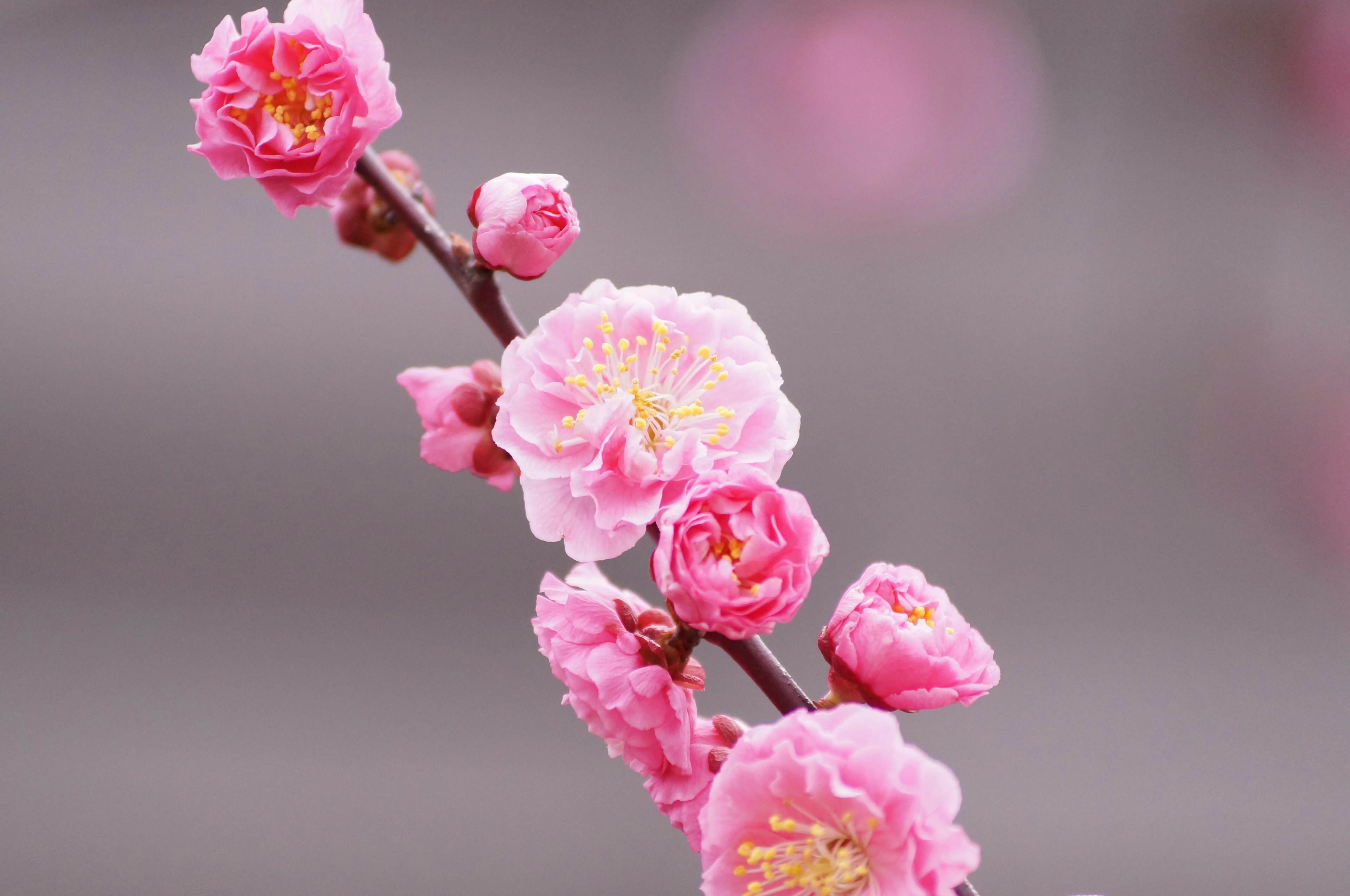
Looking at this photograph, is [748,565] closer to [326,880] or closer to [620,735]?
[620,735]

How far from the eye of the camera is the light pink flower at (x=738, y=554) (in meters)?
0.33

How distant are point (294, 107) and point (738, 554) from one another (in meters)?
0.28

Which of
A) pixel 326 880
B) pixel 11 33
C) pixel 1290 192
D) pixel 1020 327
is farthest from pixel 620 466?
pixel 1290 192

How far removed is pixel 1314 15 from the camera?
1.56 meters

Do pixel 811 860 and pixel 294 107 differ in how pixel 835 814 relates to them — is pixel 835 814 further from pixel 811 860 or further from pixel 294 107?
pixel 294 107

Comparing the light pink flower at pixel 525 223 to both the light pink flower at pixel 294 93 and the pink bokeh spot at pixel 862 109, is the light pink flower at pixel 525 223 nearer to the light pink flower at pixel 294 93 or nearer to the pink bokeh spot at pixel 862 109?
the light pink flower at pixel 294 93

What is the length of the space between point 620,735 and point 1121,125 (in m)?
1.73

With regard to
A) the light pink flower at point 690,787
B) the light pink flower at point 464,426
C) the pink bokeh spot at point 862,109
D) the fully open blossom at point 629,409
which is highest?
the pink bokeh spot at point 862,109

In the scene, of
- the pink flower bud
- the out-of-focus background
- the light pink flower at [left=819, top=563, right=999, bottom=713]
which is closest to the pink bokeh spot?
the out-of-focus background

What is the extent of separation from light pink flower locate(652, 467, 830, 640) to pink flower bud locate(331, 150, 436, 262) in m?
0.26

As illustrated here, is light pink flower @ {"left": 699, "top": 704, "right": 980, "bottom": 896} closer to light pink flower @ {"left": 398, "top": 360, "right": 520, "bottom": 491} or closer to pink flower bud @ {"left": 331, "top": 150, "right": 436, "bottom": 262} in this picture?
light pink flower @ {"left": 398, "top": 360, "right": 520, "bottom": 491}

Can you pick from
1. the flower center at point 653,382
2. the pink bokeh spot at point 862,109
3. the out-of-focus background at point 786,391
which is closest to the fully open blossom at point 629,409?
the flower center at point 653,382

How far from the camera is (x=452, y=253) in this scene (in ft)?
1.48

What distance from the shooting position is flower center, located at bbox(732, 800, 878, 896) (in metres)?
0.35
